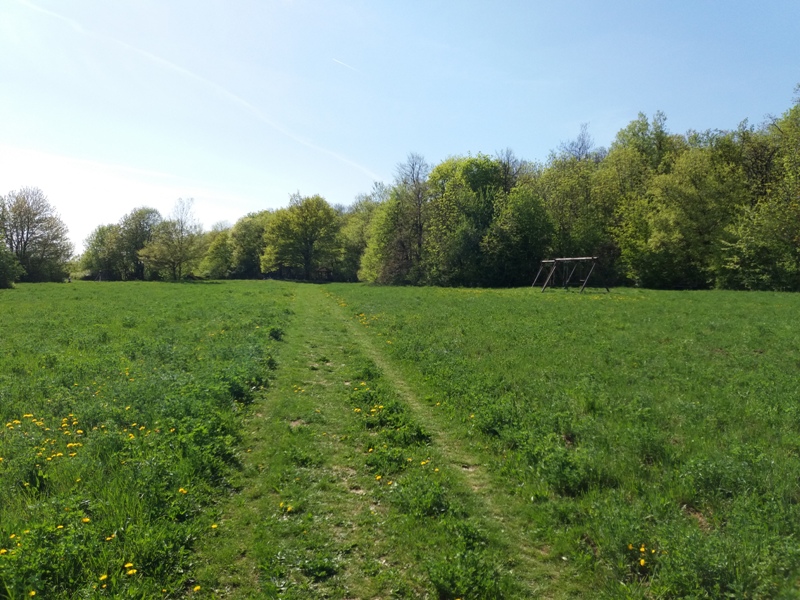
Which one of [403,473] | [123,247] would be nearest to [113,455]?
[403,473]

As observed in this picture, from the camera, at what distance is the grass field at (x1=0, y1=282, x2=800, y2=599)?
14.3 feet

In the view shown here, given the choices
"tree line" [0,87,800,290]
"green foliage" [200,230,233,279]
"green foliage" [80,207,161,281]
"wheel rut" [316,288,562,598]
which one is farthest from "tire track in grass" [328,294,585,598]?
"green foliage" [200,230,233,279]

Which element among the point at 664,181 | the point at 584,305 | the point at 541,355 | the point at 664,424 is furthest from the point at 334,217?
the point at 664,424

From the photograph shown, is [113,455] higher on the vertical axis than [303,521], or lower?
higher

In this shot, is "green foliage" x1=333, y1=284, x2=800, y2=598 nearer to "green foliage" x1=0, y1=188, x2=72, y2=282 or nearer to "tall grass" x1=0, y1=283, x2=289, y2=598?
"tall grass" x1=0, y1=283, x2=289, y2=598

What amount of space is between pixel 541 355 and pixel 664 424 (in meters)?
5.15

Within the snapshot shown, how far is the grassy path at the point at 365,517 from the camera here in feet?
14.4

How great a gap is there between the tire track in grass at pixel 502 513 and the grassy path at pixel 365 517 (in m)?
0.02

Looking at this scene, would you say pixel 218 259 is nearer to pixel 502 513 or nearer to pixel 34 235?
pixel 34 235

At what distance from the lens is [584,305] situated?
25.1 m

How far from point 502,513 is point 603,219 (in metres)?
53.5

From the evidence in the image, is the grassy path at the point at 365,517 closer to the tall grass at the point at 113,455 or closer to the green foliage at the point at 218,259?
the tall grass at the point at 113,455

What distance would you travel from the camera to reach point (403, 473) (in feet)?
21.9

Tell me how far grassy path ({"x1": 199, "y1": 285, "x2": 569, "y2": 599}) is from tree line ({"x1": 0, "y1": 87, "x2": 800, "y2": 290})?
134 ft
